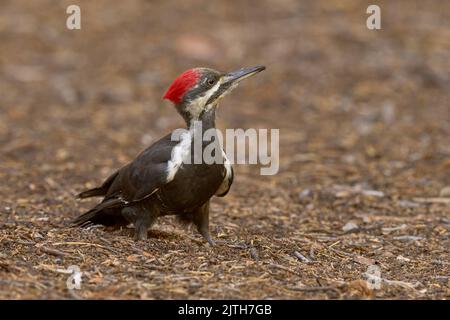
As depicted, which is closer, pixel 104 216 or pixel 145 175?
pixel 145 175

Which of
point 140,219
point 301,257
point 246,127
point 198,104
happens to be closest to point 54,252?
point 140,219

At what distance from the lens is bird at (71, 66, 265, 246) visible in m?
5.75

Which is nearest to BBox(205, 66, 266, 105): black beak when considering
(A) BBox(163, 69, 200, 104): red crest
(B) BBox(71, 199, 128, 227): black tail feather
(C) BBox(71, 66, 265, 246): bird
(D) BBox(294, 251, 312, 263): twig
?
(C) BBox(71, 66, 265, 246): bird

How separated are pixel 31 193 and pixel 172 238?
1.86 m

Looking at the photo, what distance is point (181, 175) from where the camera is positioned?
573cm

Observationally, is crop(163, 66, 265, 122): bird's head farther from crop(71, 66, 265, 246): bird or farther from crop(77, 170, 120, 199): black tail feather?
crop(77, 170, 120, 199): black tail feather

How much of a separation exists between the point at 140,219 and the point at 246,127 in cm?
418

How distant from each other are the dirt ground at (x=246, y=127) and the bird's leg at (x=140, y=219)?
0.50ft

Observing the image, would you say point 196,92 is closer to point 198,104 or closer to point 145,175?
point 198,104

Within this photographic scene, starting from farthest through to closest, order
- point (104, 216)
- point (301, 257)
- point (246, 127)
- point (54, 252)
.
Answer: point (246, 127)
point (104, 216)
point (301, 257)
point (54, 252)

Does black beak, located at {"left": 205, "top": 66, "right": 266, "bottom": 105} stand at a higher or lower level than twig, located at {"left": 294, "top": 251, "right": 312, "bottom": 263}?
higher

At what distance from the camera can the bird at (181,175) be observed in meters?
5.75

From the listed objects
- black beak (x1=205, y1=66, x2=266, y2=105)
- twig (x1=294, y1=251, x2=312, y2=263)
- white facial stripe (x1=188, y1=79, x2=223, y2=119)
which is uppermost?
black beak (x1=205, y1=66, x2=266, y2=105)

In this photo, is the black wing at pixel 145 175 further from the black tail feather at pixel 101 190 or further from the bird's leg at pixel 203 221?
the bird's leg at pixel 203 221
